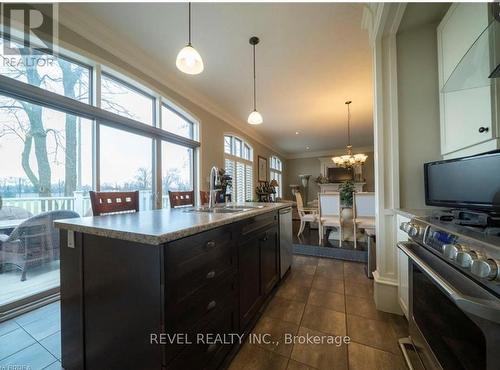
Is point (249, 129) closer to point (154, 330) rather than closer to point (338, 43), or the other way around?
point (338, 43)

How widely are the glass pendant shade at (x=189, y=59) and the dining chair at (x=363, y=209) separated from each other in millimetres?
3336

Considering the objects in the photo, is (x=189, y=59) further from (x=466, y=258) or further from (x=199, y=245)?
(x=466, y=258)

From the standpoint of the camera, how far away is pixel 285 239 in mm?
2432

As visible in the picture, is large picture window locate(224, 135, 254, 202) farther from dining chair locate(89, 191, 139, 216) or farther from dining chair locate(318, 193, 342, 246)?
dining chair locate(89, 191, 139, 216)

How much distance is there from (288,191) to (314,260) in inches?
259

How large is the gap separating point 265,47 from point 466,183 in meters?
2.36

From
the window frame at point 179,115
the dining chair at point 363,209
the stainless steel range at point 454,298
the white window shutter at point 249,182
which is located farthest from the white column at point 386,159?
the white window shutter at point 249,182

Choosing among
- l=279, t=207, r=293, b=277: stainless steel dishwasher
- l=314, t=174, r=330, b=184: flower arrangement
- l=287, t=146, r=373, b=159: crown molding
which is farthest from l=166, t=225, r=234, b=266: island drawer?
l=287, t=146, r=373, b=159: crown molding

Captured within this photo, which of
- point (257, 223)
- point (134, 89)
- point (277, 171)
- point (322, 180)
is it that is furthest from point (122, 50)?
point (322, 180)

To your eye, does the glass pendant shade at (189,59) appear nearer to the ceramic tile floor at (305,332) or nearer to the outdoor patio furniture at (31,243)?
the outdoor patio furniture at (31,243)

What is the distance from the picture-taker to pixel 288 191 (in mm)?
9570

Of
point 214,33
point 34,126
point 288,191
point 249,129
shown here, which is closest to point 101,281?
point 34,126

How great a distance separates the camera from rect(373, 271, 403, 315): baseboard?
1.75 m

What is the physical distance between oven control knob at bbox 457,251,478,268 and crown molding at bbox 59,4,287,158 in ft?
11.0
